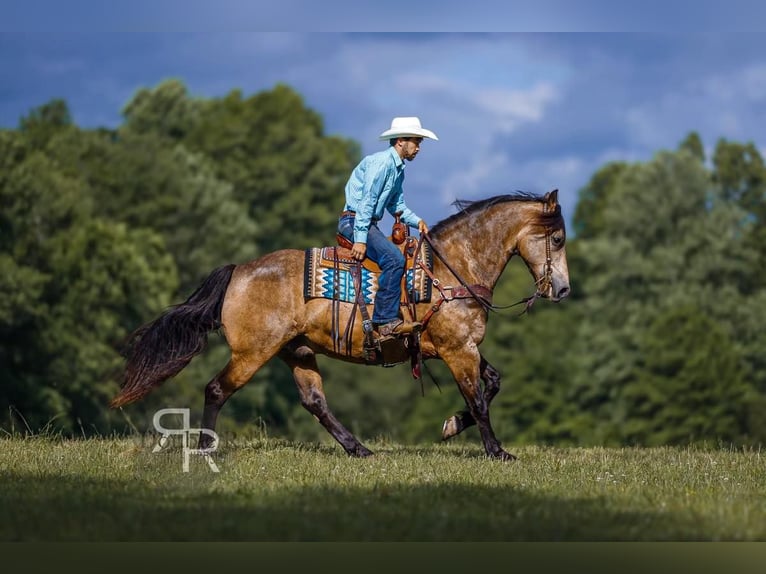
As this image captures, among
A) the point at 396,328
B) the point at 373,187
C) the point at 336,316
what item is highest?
the point at 373,187

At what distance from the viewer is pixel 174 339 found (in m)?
12.9

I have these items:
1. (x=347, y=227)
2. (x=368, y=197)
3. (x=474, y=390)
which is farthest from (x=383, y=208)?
(x=474, y=390)

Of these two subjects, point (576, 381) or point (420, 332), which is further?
point (576, 381)

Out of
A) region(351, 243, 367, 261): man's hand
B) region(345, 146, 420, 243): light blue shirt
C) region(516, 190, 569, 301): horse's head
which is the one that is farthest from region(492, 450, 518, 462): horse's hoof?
region(345, 146, 420, 243): light blue shirt

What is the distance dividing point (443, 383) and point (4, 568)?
163 feet

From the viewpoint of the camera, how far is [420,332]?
502 inches

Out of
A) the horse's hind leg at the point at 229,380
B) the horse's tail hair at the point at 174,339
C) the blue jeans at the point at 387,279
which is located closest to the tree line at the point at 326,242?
the horse's tail hair at the point at 174,339

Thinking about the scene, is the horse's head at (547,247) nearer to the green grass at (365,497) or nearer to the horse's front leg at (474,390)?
the horse's front leg at (474,390)

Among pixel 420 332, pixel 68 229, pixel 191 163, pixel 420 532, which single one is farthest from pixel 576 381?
pixel 420 532

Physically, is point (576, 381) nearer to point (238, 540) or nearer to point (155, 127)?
point (155, 127)

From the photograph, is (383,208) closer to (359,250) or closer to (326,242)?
(359,250)

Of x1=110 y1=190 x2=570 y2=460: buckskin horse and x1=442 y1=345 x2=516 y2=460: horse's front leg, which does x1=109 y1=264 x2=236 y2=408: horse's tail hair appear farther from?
x1=442 y1=345 x2=516 y2=460: horse's front leg

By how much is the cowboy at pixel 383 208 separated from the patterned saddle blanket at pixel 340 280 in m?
0.15

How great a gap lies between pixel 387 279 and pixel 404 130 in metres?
1.53
